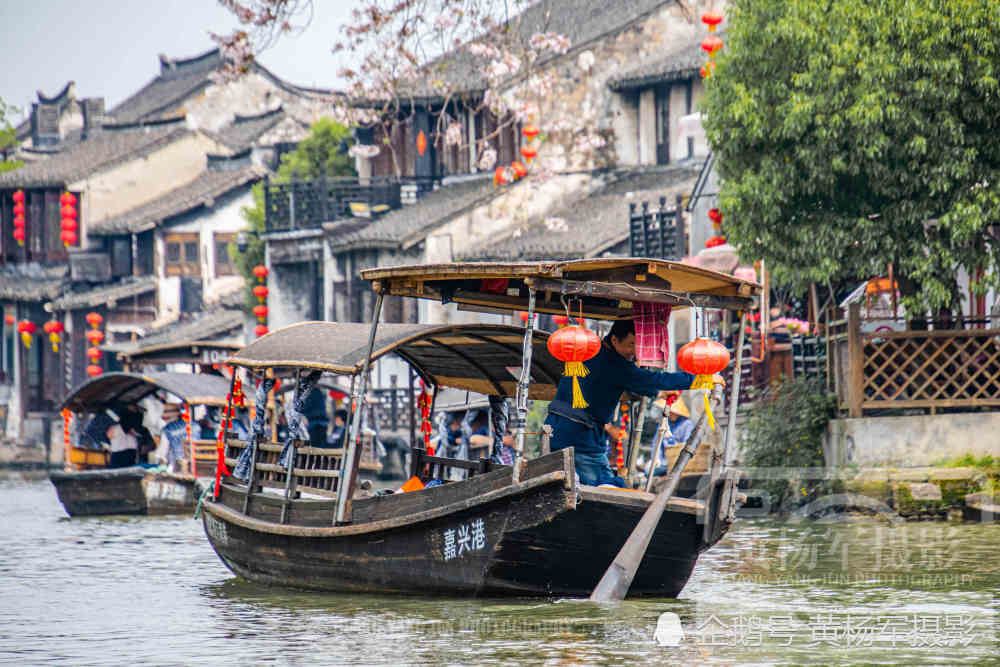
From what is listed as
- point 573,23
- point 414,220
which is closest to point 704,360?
point 414,220

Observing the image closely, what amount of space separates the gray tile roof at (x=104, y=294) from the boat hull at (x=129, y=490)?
20576 millimetres

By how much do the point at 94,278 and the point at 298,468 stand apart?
1249 inches

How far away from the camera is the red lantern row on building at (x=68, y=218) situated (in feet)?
137

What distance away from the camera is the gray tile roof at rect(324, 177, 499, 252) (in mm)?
30578

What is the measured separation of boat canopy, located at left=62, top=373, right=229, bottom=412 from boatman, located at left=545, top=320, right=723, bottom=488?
390 inches

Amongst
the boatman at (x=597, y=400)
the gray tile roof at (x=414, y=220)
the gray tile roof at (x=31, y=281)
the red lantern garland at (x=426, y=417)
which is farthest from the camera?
the gray tile roof at (x=31, y=281)

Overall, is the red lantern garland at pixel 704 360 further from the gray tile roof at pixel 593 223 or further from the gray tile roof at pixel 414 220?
the gray tile roof at pixel 414 220

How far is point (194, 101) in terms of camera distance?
47.0 m

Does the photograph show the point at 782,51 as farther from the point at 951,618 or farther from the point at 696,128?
the point at 951,618

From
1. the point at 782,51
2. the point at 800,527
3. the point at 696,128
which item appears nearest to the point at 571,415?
the point at 800,527

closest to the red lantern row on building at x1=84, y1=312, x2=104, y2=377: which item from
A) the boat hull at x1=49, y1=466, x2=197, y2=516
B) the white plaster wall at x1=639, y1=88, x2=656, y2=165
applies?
the white plaster wall at x1=639, y1=88, x2=656, y2=165

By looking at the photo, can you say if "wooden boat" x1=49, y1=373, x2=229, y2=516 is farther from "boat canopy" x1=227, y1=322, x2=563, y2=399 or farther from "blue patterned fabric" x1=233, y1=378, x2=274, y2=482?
"boat canopy" x1=227, y1=322, x2=563, y2=399

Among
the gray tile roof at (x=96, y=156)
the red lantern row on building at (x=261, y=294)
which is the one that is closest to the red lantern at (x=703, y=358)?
the red lantern row on building at (x=261, y=294)

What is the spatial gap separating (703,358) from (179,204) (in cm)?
3318
